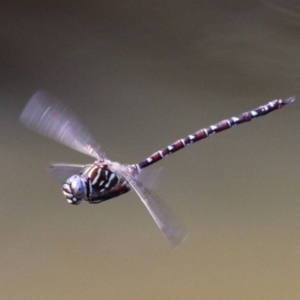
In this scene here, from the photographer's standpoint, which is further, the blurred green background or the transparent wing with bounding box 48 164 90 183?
the blurred green background

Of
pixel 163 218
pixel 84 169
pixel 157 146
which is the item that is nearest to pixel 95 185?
pixel 84 169

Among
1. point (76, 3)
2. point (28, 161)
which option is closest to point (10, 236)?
point (28, 161)

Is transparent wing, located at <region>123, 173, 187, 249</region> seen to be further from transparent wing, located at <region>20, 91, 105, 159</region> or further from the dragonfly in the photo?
transparent wing, located at <region>20, 91, 105, 159</region>

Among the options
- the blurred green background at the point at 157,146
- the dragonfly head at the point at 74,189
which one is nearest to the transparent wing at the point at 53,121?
the dragonfly head at the point at 74,189

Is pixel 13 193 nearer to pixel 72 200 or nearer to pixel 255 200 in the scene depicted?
pixel 72 200

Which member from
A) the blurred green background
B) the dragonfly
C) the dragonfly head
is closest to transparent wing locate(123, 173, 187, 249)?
the dragonfly

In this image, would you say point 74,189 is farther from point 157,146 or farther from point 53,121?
point 157,146

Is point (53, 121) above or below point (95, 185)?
above
